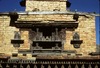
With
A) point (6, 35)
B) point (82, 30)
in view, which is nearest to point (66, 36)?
point (82, 30)

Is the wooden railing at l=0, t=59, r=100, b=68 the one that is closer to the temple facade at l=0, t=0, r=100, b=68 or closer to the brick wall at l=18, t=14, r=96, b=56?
the temple facade at l=0, t=0, r=100, b=68

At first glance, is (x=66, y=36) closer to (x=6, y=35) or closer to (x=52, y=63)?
(x=52, y=63)

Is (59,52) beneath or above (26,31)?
beneath

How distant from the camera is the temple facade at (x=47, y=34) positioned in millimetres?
12531

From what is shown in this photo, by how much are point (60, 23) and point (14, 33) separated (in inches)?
88.5

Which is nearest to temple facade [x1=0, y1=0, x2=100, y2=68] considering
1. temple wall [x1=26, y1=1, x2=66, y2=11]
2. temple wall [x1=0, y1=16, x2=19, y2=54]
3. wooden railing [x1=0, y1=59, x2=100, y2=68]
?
temple wall [x1=0, y1=16, x2=19, y2=54]

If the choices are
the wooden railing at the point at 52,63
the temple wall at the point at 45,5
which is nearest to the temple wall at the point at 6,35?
the wooden railing at the point at 52,63

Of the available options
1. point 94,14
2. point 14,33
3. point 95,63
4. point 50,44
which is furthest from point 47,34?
point 95,63

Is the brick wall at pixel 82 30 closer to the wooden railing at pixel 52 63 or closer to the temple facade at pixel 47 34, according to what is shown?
the temple facade at pixel 47 34

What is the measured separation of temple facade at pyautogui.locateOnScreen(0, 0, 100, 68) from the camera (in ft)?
41.1

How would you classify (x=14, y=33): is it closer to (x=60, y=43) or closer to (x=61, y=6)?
(x=60, y=43)

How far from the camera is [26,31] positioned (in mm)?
12891

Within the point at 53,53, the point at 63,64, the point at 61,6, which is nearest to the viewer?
the point at 63,64

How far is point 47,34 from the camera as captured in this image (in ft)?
42.7
